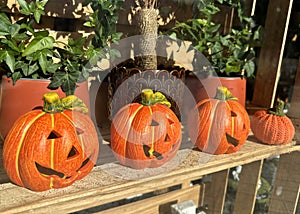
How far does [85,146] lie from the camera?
69 cm

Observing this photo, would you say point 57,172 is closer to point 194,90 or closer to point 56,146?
point 56,146

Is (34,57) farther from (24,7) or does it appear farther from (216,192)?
(216,192)

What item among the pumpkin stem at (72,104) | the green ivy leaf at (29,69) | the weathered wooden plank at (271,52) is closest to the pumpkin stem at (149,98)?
the pumpkin stem at (72,104)

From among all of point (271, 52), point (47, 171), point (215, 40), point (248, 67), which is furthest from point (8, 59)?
point (271, 52)

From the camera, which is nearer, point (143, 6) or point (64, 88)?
point (64, 88)

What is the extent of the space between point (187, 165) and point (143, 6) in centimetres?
44

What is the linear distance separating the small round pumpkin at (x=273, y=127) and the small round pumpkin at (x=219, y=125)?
5.3 inches

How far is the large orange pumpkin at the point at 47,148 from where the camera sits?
2.08 feet

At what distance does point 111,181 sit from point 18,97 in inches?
10.5

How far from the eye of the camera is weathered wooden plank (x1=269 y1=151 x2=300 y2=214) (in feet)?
4.29

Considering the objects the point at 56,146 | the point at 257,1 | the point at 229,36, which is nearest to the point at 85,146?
the point at 56,146

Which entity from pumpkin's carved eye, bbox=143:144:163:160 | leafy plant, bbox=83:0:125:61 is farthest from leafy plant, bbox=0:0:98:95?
pumpkin's carved eye, bbox=143:144:163:160

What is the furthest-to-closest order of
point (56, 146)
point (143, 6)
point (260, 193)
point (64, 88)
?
point (260, 193) < point (143, 6) < point (64, 88) < point (56, 146)

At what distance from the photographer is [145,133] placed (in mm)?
753
